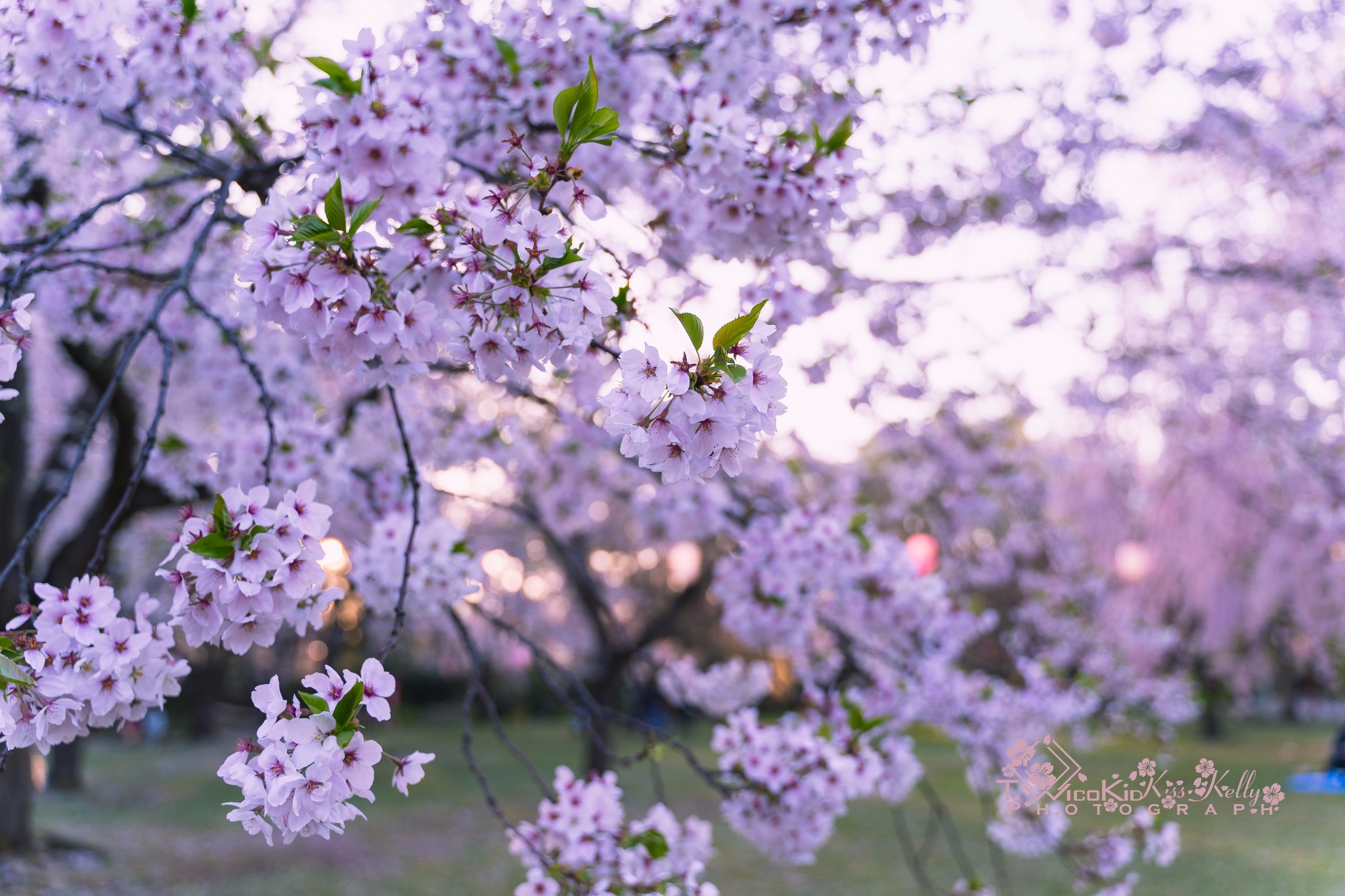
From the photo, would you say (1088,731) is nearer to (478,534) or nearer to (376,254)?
(478,534)

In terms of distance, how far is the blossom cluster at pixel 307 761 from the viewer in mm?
1366

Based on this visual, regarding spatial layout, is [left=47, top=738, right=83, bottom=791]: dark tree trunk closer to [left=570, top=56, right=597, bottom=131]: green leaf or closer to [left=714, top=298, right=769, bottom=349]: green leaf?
[left=570, top=56, right=597, bottom=131]: green leaf

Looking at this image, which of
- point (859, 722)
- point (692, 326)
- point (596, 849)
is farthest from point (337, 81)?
point (859, 722)

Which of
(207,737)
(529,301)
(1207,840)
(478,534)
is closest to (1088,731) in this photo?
(1207,840)

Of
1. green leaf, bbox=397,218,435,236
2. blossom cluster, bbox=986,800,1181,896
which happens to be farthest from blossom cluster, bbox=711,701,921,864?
green leaf, bbox=397,218,435,236

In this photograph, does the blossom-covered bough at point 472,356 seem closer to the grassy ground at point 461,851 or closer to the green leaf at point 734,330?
the green leaf at point 734,330

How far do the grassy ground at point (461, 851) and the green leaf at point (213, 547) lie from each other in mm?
6469

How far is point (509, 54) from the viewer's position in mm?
2469

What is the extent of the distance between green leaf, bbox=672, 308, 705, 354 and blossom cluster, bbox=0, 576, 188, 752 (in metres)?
1.09

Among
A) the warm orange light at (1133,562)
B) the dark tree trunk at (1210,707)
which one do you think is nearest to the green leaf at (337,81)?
the warm orange light at (1133,562)

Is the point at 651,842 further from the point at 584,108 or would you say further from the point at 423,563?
the point at 584,108

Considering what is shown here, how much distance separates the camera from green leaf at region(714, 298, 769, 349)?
1339 millimetres

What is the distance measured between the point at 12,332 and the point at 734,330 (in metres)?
1.32

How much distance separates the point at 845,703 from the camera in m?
3.36
